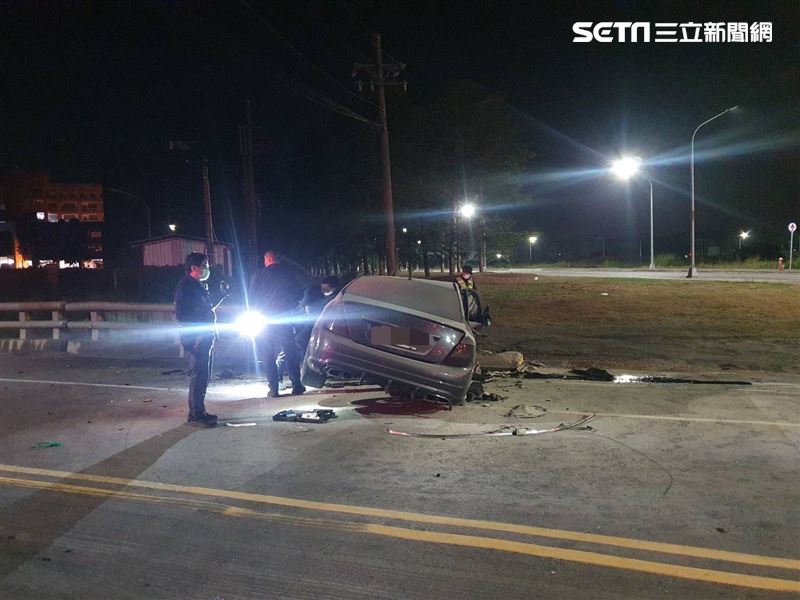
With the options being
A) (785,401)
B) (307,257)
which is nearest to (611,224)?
(307,257)

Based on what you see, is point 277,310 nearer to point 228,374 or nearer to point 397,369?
point 397,369

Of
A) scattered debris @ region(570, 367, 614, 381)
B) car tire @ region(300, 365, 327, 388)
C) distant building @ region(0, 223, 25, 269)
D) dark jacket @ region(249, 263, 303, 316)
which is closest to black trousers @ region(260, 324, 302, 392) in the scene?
dark jacket @ region(249, 263, 303, 316)

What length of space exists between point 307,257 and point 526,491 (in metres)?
44.2

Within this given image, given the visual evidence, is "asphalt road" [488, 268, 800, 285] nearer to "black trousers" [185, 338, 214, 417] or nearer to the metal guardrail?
the metal guardrail

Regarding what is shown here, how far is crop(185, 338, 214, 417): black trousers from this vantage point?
6.95 meters

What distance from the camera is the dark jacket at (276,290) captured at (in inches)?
322

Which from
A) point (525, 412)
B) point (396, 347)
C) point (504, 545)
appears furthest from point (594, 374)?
point (504, 545)

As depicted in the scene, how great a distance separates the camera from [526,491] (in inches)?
193

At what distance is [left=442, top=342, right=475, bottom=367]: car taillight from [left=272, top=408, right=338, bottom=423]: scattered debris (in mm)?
1434

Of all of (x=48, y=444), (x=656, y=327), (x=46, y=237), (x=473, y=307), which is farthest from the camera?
(x=46, y=237)

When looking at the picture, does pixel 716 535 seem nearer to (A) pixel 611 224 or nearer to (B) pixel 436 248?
(B) pixel 436 248

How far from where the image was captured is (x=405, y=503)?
4.69 meters

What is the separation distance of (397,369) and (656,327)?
10631 mm

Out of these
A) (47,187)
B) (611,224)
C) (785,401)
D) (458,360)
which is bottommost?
(785,401)
